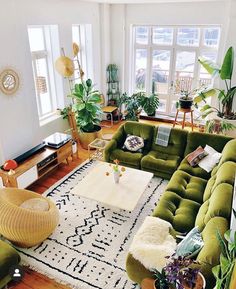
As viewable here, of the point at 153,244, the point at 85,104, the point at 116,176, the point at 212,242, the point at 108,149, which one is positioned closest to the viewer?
the point at 212,242

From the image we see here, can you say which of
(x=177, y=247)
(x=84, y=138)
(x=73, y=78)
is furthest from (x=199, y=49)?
(x=177, y=247)

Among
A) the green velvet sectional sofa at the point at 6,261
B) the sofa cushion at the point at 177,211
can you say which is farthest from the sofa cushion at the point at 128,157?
the green velvet sectional sofa at the point at 6,261

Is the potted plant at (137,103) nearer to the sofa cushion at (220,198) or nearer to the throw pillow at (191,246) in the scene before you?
the sofa cushion at (220,198)

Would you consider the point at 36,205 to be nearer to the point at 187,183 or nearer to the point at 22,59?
the point at 187,183

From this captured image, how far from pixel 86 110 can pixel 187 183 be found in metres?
2.86

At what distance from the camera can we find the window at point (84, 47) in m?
6.81

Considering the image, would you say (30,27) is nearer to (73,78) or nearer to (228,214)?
(73,78)

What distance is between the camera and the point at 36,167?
489cm

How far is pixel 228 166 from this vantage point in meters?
3.89

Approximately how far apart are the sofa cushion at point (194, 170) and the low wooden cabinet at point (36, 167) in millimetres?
2326

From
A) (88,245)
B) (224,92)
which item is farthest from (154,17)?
(88,245)

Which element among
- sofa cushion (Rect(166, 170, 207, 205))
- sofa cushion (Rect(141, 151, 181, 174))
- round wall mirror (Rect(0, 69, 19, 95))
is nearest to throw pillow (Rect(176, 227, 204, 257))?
sofa cushion (Rect(166, 170, 207, 205))

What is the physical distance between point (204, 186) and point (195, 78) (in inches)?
155

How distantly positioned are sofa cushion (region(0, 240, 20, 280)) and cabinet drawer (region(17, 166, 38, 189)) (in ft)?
4.75
